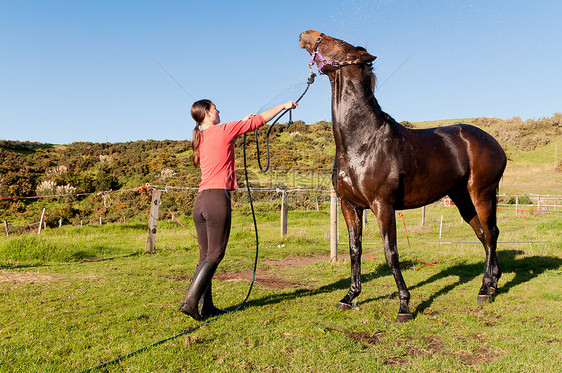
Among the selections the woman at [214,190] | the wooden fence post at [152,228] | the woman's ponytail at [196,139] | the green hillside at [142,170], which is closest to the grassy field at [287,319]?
the woman at [214,190]

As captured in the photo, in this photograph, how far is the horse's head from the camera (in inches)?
160

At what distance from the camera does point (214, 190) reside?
11.9 feet

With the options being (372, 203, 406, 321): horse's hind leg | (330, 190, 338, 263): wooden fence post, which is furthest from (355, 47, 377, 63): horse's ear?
(330, 190, 338, 263): wooden fence post

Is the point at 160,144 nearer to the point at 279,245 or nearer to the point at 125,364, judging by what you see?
the point at 279,245

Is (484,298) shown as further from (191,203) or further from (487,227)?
(191,203)

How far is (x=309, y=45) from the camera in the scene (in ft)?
13.8

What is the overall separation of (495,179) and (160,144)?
42910 millimetres

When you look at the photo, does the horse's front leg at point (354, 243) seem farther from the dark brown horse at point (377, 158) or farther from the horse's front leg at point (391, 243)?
the horse's front leg at point (391, 243)

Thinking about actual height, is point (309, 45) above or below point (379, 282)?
above

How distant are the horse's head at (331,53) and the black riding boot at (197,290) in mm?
2458

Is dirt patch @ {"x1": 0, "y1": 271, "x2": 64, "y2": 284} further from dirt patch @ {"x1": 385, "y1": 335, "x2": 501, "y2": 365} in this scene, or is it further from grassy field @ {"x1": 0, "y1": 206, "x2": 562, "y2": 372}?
dirt patch @ {"x1": 385, "y1": 335, "x2": 501, "y2": 365}

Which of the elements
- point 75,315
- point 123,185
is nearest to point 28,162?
point 123,185

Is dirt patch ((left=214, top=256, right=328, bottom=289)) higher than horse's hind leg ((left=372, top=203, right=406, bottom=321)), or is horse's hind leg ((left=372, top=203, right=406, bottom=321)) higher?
horse's hind leg ((left=372, top=203, right=406, bottom=321))

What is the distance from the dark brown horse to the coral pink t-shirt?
1.08 m
